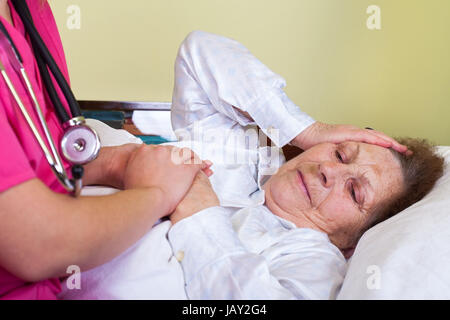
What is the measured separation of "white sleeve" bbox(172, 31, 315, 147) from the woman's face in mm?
130

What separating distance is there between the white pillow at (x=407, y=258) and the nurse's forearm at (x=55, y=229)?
0.40 m

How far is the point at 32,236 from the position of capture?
489 millimetres

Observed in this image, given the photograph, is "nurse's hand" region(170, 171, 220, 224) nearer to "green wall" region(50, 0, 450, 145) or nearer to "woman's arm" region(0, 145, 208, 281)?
"woman's arm" region(0, 145, 208, 281)

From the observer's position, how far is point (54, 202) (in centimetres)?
51

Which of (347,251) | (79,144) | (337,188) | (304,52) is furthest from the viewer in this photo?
(304,52)

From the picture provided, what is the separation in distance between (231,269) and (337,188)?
1.24 feet

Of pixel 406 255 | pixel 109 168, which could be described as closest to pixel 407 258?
pixel 406 255

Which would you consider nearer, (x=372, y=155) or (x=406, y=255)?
(x=406, y=255)

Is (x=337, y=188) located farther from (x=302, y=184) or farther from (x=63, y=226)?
(x=63, y=226)

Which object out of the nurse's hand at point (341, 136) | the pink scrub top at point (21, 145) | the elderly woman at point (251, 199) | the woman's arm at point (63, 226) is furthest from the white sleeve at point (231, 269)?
the nurse's hand at point (341, 136)

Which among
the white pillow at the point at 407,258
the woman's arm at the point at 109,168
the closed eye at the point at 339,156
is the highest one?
the woman's arm at the point at 109,168

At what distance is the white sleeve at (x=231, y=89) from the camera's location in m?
1.10

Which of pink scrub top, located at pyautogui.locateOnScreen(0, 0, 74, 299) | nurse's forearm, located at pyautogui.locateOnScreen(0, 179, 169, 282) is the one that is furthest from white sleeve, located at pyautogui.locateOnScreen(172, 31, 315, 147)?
nurse's forearm, located at pyautogui.locateOnScreen(0, 179, 169, 282)

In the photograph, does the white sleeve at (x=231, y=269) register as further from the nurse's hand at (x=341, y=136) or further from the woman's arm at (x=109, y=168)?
the nurse's hand at (x=341, y=136)
